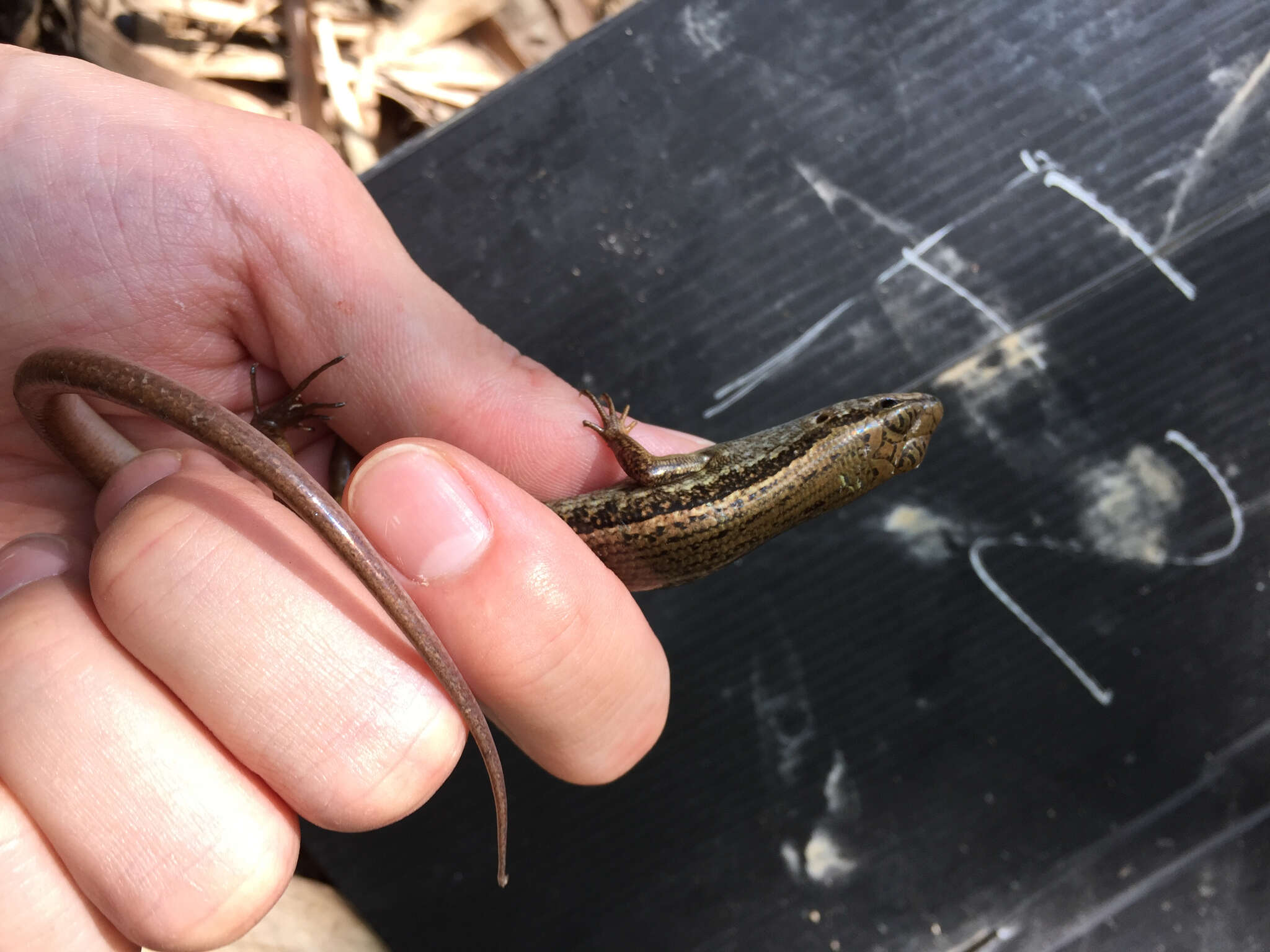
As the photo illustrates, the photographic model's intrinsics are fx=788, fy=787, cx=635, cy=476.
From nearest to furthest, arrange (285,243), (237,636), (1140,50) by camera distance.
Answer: (237,636) < (285,243) < (1140,50)

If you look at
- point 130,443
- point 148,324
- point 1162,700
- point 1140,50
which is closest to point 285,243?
point 148,324

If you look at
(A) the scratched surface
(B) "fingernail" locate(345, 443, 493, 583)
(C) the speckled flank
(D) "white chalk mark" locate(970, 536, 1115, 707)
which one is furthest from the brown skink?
(D) "white chalk mark" locate(970, 536, 1115, 707)

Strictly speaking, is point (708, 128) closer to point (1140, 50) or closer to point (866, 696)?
point (1140, 50)

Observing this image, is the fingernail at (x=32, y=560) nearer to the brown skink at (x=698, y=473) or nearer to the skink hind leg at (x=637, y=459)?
the brown skink at (x=698, y=473)

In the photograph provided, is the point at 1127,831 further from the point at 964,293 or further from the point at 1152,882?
the point at 964,293

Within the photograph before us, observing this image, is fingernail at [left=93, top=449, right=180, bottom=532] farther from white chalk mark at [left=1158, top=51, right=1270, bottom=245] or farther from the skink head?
white chalk mark at [left=1158, top=51, right=1270, bottom=245]

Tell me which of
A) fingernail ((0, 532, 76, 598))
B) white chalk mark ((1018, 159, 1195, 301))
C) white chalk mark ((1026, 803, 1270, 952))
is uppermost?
fingernail ((0, 532, 76, 598))

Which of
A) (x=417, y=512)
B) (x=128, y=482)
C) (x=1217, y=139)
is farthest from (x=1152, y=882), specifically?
(x=128, y=482)
